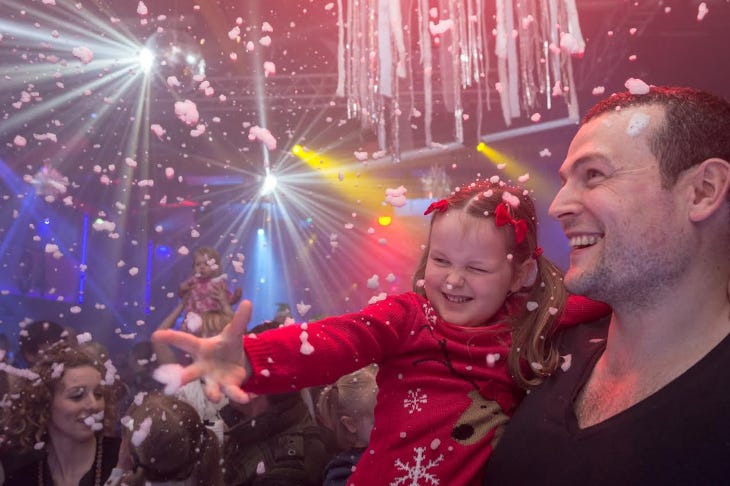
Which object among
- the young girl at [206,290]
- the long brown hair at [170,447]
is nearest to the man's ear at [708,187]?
the long brown hair at [170,447]

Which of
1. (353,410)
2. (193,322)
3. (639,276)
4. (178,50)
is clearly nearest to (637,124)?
(639,276)

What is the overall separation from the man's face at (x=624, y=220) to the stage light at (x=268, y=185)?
1029cm

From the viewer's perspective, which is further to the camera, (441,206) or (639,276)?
(441,206)

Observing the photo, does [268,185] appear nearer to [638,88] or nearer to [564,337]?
[564,337]

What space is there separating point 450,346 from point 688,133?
0.70 m

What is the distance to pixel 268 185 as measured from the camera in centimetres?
1171

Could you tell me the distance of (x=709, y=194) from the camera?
1266mm

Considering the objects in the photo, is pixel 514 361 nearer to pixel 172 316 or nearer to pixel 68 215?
pixel 172 316

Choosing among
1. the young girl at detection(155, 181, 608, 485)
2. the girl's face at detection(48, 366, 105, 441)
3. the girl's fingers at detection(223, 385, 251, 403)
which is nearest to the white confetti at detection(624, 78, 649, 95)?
A: the young girl at detection(155, 181, 608, 485)

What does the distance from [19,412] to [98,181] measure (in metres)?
7.63

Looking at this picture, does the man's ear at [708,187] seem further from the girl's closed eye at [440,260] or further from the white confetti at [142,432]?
the white confetti at [142,432]

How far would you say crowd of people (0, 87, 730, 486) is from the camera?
3.78 ft

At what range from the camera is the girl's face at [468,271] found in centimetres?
162

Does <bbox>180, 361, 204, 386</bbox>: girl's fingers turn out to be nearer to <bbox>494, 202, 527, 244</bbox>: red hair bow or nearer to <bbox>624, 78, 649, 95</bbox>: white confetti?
<bbox>494, 202, 527, 244</bbox>: red hair bow
